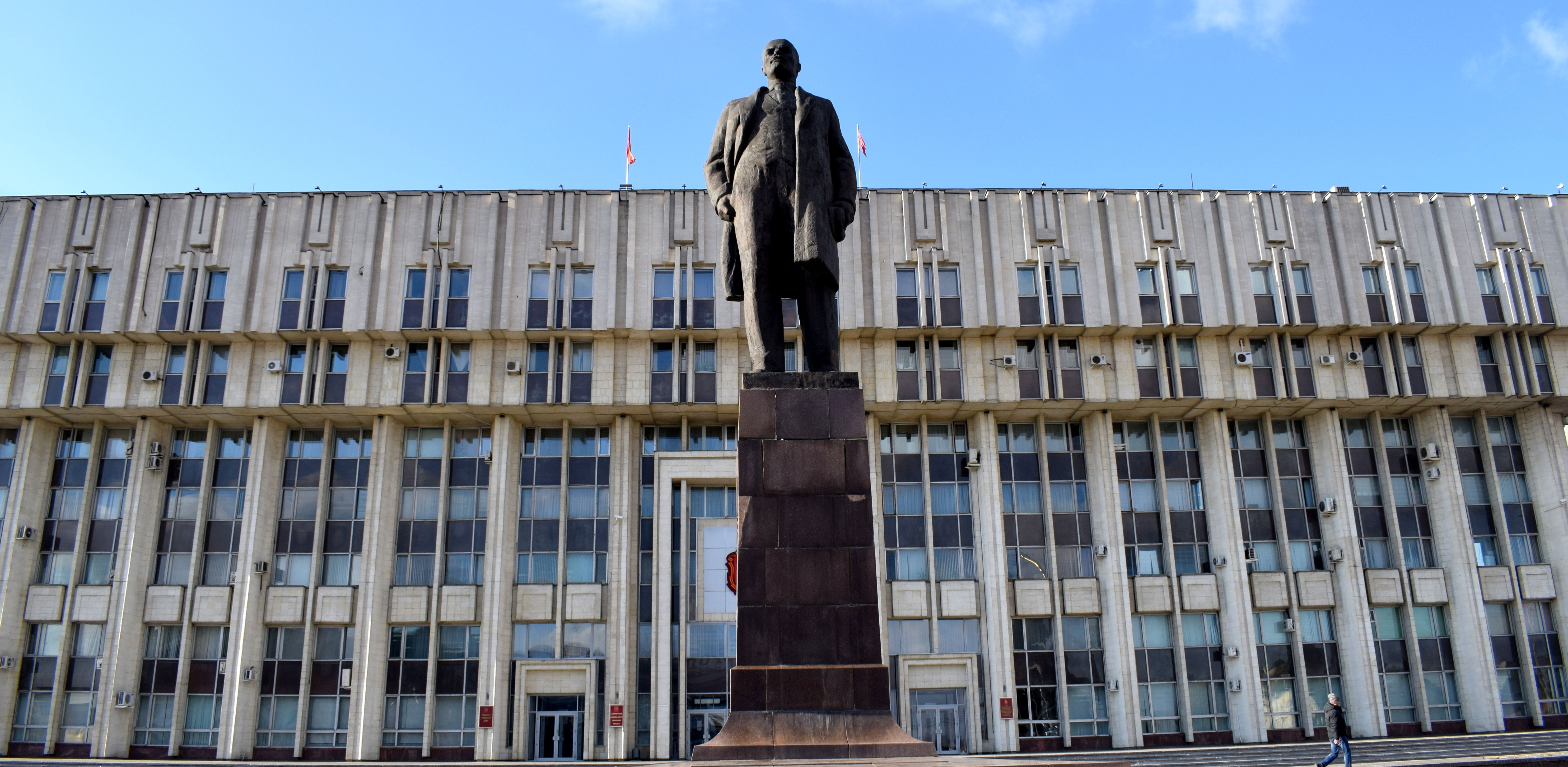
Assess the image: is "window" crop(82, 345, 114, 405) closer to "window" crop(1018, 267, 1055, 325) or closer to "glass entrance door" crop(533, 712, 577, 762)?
"glass entrance door" crop(533, 712, 577, 762)

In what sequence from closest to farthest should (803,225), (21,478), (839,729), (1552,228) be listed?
(839,729) < (803,225) < (21,478) < (1552,228)

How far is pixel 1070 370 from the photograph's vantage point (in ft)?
114

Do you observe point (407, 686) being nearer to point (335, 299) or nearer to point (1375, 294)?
point (335, 299)

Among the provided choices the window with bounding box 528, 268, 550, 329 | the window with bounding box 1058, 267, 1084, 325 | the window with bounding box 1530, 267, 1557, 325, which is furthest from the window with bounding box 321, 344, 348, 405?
Answer: the window with bounding box 1530, 267, 1557, 325

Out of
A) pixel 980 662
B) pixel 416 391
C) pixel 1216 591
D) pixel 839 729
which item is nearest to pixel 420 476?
pixel 416 391

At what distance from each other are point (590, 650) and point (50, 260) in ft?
75.0

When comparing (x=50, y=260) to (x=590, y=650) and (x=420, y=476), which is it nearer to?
(x=420, y=476)

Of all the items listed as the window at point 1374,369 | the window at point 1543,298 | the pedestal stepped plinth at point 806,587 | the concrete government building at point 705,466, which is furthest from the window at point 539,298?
the window at point 1543,298

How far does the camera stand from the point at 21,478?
112 ft

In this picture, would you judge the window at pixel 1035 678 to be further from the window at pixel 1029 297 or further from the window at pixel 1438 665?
the window at pixel 1438 665

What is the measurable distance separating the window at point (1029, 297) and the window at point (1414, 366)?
12.4 metres

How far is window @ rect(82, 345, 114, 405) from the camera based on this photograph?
113 feet

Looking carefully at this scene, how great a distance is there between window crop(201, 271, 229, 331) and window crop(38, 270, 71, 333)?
4.40 m

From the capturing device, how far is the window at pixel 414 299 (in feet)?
114
